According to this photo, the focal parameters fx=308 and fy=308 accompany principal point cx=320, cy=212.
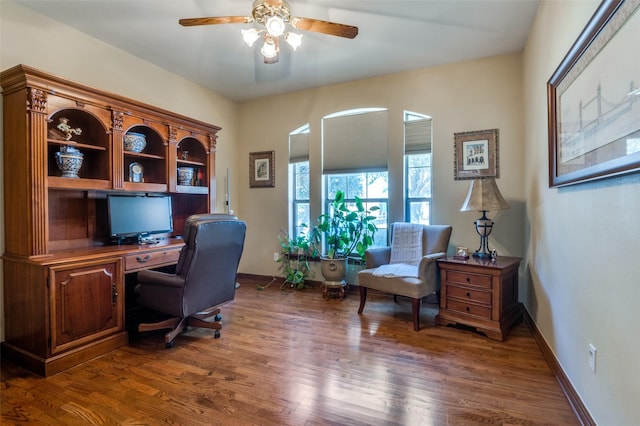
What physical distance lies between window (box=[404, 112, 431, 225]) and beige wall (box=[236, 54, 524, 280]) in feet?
0.32

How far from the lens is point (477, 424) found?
5.33ft

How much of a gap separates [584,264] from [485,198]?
1.34 metres

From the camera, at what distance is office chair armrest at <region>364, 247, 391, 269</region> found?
3420 millimetres

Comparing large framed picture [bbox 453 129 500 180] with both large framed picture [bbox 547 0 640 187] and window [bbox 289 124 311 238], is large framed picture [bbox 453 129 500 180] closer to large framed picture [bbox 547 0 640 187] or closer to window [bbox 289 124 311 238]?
large framed picture [bbox 547 0 640 187]

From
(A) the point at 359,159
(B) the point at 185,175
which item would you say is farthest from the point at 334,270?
(B) the point at 185,175

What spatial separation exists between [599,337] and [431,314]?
1.84m

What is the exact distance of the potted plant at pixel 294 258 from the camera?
4.29m

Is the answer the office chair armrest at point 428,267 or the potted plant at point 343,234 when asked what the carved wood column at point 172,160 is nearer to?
the potted plant at point 343,234

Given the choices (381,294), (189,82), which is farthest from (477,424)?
(189,82)

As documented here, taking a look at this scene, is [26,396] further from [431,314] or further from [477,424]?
[431,314]

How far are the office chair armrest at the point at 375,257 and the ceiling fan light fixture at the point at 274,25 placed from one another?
231cm

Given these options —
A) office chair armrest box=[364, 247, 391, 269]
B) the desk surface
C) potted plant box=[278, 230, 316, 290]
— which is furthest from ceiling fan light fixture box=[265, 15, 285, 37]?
potted plant box=[278, 230, 316, 290]

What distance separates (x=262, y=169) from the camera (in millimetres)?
4746

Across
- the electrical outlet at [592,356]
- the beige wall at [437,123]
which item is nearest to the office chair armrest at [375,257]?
the beige wall at [437,123]
